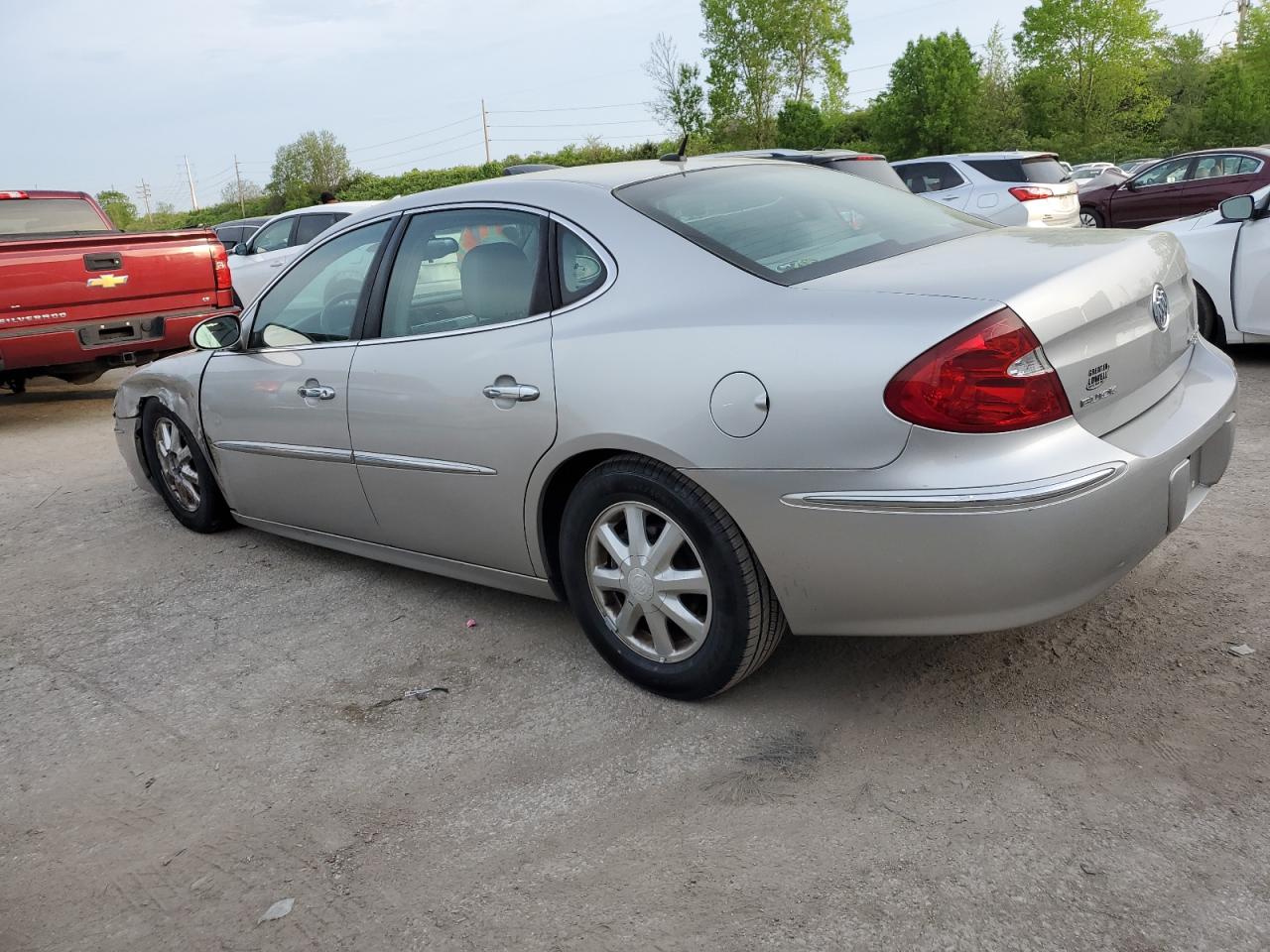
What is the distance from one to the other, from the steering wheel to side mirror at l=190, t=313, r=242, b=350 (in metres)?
0.60

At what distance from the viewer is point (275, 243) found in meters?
12.9

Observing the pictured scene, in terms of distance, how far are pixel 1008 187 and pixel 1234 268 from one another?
6235 mm

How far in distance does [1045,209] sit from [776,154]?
5113 mm

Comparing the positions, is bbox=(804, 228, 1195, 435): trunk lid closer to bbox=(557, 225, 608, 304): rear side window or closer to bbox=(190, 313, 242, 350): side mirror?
bbox=(557, 225, 608, 304): rear side window

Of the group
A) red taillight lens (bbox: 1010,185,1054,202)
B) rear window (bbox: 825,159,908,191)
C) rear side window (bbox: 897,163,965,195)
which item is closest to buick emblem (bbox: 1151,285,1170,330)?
rear window (bbox: 825,159,908,191)

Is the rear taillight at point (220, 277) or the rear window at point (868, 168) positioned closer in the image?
the rear window at point (868, 168)

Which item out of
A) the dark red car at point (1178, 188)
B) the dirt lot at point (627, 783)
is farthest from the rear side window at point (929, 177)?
the dirt lot at point (627, 783)

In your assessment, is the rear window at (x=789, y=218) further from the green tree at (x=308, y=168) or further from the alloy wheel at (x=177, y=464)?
the green tree at (x=308, y=168)

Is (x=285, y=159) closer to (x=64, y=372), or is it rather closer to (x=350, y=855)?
(x=64, y=372)

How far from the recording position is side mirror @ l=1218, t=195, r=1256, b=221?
626 cm

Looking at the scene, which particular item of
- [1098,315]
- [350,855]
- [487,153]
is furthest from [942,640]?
[487,153]

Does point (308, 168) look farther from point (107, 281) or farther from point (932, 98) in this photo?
point (107, 281)

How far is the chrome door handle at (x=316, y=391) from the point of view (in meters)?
3.93

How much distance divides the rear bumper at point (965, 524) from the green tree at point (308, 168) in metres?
66.8
